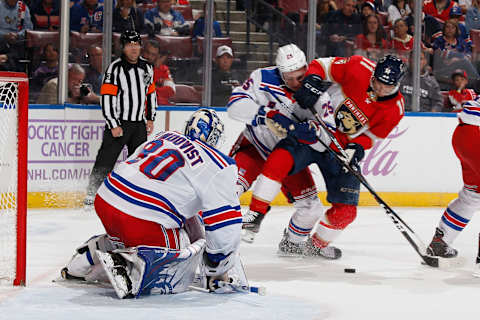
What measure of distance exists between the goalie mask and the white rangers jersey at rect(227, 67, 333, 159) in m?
1.11

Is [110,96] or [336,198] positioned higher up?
[110,96]


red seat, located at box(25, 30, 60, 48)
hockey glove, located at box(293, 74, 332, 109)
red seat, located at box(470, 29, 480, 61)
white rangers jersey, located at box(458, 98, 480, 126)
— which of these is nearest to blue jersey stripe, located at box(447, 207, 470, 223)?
white rangers jersey, located at box(458, 98, 480, 126)

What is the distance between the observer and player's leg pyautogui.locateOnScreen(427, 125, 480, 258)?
4168mm

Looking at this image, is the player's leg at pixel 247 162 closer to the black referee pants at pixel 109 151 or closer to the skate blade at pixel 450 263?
the skate blade at pixel 450 263

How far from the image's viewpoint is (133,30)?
6.36m

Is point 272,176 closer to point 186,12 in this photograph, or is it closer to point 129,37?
point 129,37

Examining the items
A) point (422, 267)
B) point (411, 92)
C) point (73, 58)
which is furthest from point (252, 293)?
point (411, 92)

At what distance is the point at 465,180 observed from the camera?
4.31 metres

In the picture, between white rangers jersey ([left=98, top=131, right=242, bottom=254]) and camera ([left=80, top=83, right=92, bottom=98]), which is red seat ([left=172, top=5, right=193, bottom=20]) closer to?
camera ([left=80, top=83, right=92, bottom=98])

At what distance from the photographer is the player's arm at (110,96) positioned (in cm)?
595

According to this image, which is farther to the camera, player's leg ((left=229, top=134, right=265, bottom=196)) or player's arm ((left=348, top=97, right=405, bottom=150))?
player's leg ((left=229, top=134, right=265, bottom=196))

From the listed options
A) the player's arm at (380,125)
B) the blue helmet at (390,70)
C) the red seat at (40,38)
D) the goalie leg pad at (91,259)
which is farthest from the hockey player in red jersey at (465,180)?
the red seat at (40,38)

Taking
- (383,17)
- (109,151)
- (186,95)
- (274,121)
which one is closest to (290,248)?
(274,121)

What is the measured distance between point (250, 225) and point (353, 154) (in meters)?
0.62
